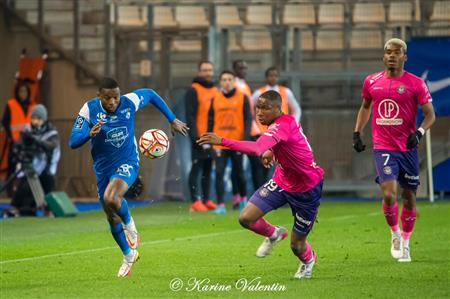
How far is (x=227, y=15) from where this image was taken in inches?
1143

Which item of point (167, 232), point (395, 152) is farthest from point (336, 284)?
point (167, 232)

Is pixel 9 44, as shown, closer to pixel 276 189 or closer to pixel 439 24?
pixel 439 24

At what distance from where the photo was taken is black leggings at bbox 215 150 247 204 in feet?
72.9

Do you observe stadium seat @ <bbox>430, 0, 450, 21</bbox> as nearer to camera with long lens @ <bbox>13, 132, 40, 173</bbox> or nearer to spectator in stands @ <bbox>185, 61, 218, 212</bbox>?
spectator in stands @ <bbox>185, 61, 218, 212</bbox>

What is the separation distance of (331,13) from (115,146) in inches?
593

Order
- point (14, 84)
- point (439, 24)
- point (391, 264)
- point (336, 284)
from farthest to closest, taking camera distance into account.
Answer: point (14, 84)
point (439, 24)
point (391, 264)
point (336, 284)

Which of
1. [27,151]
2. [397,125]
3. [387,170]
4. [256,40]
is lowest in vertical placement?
[27,151]

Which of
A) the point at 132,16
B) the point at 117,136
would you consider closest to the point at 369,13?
the point at 132,16

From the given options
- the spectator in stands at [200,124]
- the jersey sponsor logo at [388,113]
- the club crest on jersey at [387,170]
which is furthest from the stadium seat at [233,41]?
the club crest on jersey at [387,170]

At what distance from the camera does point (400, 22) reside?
2747 cm

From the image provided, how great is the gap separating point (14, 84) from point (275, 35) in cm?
674

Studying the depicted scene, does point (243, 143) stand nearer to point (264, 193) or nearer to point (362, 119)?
point (264, 193)

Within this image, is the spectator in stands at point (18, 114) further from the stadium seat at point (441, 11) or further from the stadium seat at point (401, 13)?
the stadium seat at point (441, 11)

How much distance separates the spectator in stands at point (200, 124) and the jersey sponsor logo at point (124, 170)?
9067 millimetres
